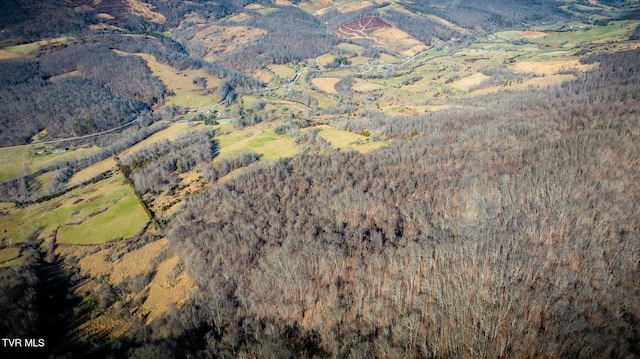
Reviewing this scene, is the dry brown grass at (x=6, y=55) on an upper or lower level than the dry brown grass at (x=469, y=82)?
upper

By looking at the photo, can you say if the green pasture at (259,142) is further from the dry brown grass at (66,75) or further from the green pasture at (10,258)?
the dry brown grass at (66,75)

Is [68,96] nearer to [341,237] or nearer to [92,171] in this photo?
[92,171]

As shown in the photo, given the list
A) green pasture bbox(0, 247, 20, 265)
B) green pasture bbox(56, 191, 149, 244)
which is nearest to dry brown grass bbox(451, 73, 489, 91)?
green pasture bbox(56, 191, 149, 244)

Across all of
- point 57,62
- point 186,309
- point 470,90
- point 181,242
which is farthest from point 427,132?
point 57,62

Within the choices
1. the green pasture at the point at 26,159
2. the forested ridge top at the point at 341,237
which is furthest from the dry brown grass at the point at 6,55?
the green pasture at the point at 26,159

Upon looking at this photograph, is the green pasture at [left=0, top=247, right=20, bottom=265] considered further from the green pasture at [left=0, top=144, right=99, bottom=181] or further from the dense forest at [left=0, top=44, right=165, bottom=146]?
the dense forest at [left=0, top=44, right=165, bottom=146]

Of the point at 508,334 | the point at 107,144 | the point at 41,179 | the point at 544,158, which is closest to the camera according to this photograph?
the point at 508,334

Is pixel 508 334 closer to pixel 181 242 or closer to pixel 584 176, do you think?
pixel 584 176

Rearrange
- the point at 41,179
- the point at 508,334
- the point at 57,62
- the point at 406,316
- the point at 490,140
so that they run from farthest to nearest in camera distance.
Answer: the point at 57,62 < the point at 41,179 < the point at 490,140 < the point at 406,316 < the point at 508,334
